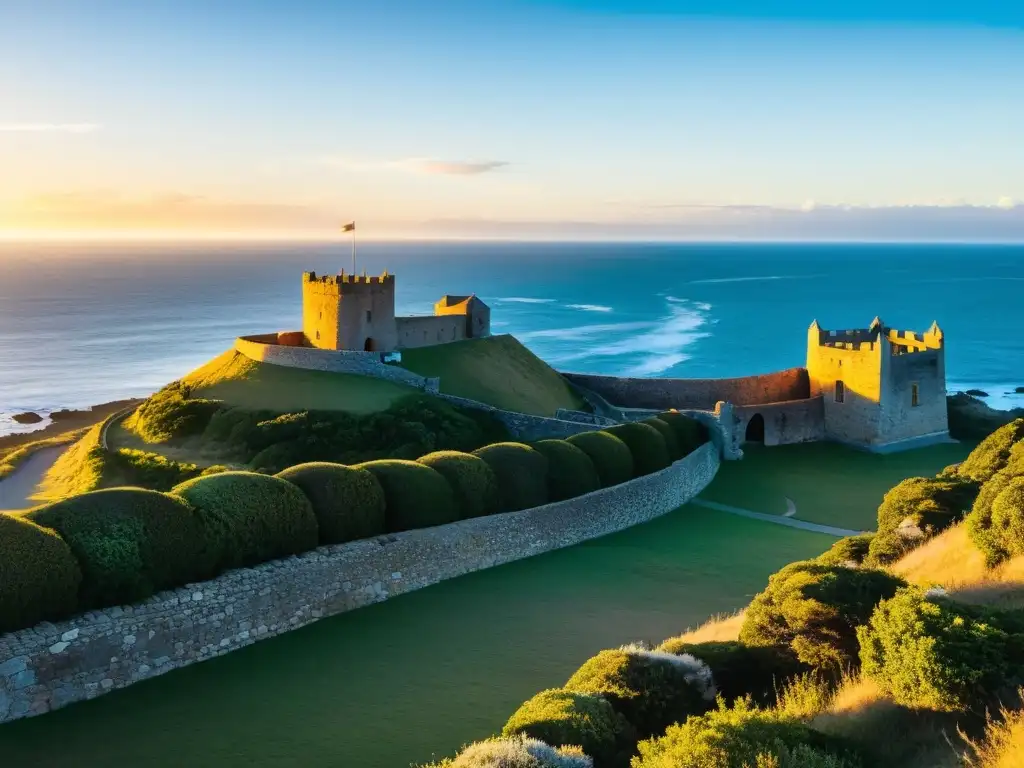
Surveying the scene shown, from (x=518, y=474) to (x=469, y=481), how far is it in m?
2.28

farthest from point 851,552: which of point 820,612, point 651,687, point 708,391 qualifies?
point 708,391

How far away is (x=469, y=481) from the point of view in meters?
26.2

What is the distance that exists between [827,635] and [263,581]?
39.1ft

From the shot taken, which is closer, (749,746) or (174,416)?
(749,746)

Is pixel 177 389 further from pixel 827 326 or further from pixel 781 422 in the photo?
pixel 827 326

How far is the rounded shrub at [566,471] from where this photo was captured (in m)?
29.6

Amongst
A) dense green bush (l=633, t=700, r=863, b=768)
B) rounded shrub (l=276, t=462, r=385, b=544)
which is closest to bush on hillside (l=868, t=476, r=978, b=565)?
dense green bush (l=633, t=700, r=863, b=768)

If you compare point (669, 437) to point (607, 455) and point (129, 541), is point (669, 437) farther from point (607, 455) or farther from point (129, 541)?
point (129, 541)

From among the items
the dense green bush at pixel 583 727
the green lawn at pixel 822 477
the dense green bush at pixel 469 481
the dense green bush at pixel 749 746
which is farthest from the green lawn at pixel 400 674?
the green lawn at pixel 822 477

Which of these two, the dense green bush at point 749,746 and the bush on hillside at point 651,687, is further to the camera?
the bush on hillside at point 651,687

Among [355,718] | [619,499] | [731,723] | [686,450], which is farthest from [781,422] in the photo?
[731,723]

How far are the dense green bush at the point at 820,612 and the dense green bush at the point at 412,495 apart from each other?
10410 mm

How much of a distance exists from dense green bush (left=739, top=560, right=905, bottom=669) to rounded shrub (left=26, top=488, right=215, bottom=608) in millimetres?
11132

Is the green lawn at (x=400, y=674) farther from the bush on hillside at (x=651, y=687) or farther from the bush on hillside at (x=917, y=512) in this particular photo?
the bush on hillside at (x=917, y=512)
